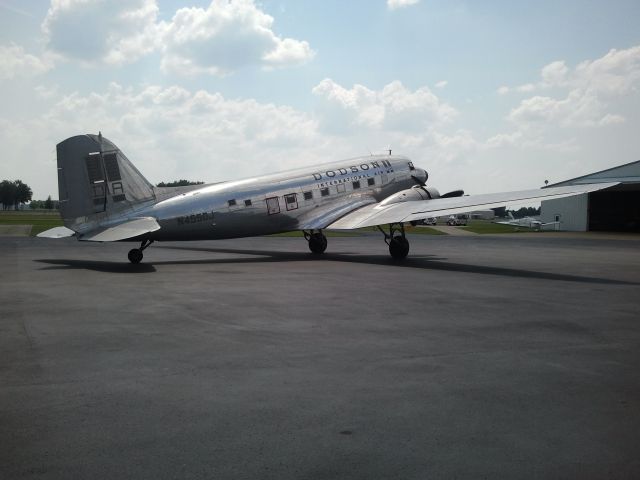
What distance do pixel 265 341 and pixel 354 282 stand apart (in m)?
8.89

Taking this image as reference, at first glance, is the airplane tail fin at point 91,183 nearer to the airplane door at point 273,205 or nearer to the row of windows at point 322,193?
the row of windows at point 322,193

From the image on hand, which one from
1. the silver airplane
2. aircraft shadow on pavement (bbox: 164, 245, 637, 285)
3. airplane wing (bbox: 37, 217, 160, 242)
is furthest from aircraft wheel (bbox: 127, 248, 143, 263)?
airplane wing (bbox: 37, 217, 160, 242)

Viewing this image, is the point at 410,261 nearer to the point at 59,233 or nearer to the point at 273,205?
the point at 273,205

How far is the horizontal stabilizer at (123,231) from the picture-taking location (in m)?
21.3

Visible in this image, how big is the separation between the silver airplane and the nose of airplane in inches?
24.7

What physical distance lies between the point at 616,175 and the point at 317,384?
63542 millimetres

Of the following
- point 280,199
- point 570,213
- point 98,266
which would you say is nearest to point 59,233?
point 98,266

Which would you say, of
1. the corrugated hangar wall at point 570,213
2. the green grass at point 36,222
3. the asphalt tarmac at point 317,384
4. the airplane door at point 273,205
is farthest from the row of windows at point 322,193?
the corrugated hangar wall at point 570,213

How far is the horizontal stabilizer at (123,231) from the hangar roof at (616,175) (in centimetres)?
5100

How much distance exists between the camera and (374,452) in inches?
208

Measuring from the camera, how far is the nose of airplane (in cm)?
3253

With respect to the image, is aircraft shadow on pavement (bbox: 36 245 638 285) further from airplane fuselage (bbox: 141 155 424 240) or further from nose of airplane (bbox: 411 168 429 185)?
nose of airplane (bbox: 411 168 429 185)

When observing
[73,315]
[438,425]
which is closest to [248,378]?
[438,425]

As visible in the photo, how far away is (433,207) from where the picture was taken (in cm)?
2564
